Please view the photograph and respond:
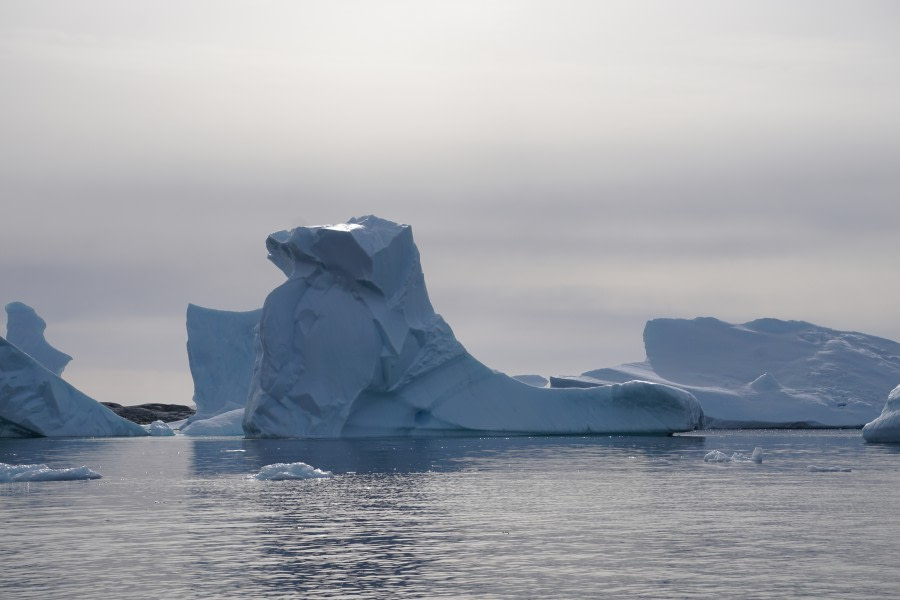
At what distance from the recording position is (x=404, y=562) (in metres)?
12.1

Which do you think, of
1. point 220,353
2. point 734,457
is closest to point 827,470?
point 734,457

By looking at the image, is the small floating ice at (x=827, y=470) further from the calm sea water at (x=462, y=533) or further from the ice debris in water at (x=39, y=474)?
the ice debris in water at (x=39, y=474)

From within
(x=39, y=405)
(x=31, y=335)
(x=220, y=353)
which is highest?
(x=31, y=335)

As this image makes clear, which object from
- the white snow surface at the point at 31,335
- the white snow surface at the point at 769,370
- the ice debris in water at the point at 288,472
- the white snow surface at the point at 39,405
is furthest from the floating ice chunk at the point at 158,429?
the ice debris in water at the point at 288,472

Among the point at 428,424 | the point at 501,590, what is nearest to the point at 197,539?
the point at 501,590

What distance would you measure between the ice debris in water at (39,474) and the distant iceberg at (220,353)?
34.9 metres

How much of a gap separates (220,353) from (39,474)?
→ 36.2 meters

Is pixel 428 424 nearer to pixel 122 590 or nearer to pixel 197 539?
pixel 197 539

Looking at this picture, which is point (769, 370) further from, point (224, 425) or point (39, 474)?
point (39, 474)

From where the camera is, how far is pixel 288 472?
75.3 feet

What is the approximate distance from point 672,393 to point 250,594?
34.9 m

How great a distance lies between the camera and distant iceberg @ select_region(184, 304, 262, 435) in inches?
2296

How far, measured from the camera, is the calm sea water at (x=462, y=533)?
1074 cm

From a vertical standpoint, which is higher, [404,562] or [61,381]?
[61,381]
